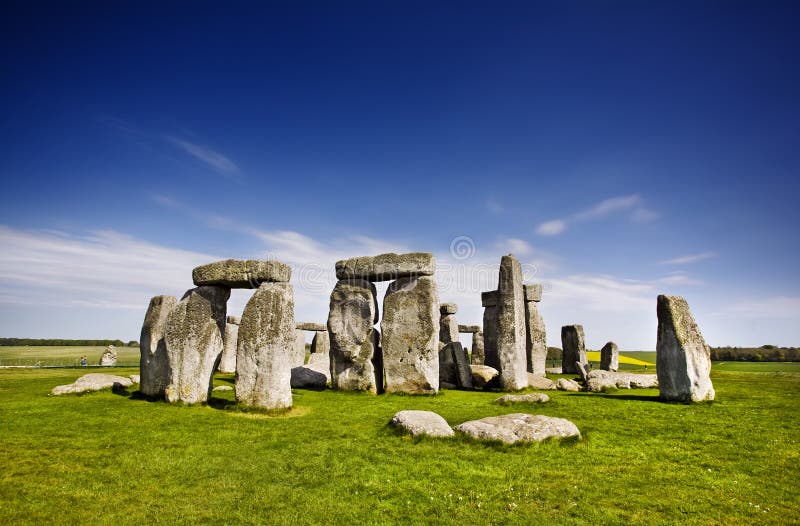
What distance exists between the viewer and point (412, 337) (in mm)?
14047

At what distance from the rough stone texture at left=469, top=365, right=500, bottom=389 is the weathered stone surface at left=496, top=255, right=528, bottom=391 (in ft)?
2.05

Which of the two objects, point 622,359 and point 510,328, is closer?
point 510,328

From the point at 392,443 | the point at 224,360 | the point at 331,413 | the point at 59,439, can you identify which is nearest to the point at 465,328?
the point at 224,360

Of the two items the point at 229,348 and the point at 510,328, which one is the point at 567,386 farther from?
the point at 229,348

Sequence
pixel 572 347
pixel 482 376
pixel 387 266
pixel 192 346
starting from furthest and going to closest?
pixel 572 347 < pixel 482 376 < pixel 387 266 < pixel 192 346

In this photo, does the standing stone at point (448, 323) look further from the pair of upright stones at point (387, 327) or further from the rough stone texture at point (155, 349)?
the rough stone texture at point (155, 349)

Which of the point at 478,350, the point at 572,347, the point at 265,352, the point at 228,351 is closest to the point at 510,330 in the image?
the point at 265,352

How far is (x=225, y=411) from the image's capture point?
10078 millimetres

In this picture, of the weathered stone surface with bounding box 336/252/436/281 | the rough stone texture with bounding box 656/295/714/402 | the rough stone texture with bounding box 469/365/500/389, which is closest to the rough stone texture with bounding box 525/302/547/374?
the rough stone texture with bounding box 469/365/500/389

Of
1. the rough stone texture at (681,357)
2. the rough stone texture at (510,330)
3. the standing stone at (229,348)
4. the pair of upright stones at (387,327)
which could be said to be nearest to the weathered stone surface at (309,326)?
the standing stone at (229,348)

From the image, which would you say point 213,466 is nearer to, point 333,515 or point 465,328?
point 333,515

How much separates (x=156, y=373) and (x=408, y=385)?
7161mm

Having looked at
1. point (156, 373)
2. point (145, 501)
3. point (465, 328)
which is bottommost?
point (145, 501)

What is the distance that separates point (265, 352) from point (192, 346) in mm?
2031
